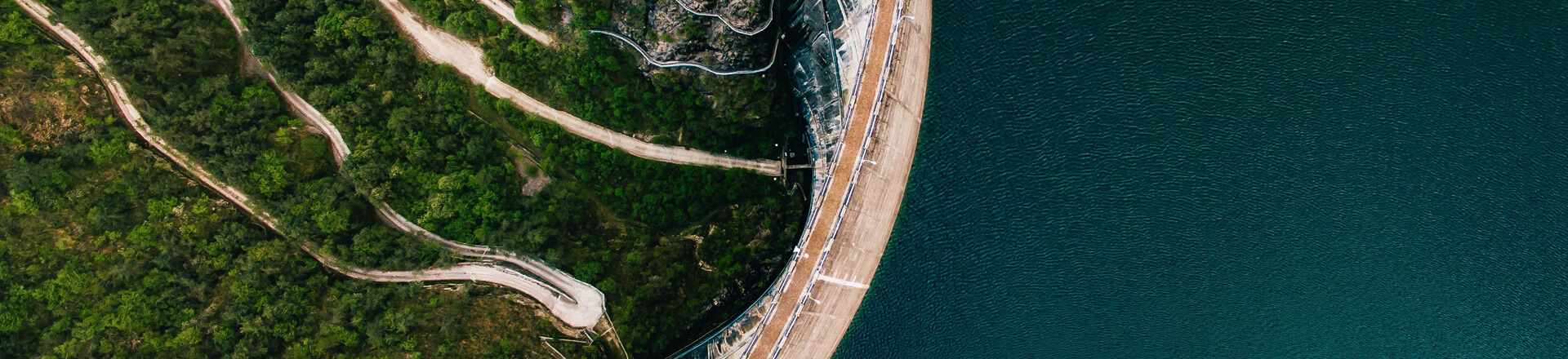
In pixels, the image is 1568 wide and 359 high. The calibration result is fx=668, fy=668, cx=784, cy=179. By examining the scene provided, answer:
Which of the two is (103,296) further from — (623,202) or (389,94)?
(623,202)

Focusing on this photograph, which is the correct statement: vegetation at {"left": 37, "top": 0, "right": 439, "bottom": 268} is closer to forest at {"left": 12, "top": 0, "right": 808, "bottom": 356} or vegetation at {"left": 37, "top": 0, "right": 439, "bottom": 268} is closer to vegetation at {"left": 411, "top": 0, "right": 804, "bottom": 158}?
forest at {"left": 12, "top": 0, "right": 808, "bottom": 356}

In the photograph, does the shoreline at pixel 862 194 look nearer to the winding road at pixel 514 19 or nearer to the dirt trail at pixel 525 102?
the dirt trail at pixel 525 102

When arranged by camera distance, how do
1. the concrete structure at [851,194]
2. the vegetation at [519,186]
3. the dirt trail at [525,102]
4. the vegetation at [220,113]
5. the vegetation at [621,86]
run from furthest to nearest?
the dirt trail at [525,102] → the concrete structure at [851,194] → the vegetation at [621,86] → the vegetation at [519,186] → the vegetation at [220,113]

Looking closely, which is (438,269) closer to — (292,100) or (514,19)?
(292,100)

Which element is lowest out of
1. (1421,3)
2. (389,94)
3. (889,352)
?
(889,352)

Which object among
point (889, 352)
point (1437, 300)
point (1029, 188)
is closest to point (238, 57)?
point (889, 352)

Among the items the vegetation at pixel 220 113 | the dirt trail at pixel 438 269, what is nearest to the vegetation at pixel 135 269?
the dirt trail at pixel 438 269
